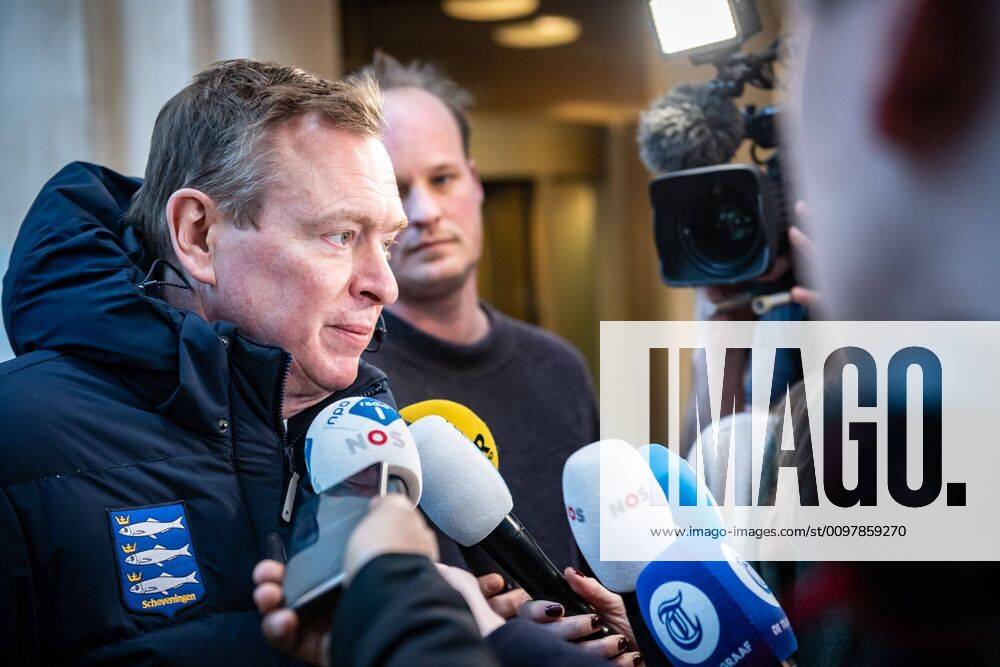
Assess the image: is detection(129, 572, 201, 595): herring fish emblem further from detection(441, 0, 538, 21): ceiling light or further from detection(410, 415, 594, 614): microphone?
detection(441, 0, 538, 21): ceiling light

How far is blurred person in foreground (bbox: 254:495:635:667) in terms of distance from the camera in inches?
A: 27.2

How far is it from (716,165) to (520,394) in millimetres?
657

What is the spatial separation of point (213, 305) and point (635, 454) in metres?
0.54

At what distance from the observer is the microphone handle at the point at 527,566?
1074 mm

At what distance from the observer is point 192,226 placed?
1.20m

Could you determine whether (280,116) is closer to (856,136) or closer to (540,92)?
(856,136)

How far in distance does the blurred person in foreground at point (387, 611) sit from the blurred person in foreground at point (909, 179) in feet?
1.45

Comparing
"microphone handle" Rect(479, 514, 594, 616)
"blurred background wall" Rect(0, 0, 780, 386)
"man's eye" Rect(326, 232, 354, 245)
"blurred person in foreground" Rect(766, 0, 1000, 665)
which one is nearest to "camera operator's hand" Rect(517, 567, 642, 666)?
"microphone handle" Rect(479, 514, 594, 616)

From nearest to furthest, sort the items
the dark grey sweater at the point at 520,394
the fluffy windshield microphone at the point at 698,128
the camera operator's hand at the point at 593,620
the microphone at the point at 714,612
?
the microphone at the point at 714,612
the camera operator's hand at the point at 593,620
the fluffy windshield microphone at the point at 698,128
the dark grey sweater at the point at 520,394

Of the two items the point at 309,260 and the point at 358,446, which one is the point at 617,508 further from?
the point at 309,260

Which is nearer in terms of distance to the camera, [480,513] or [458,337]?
[480,513]

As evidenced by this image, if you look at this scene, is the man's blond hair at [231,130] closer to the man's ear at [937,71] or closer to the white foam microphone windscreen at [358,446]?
the white foam microphone windscreen at [358,446]

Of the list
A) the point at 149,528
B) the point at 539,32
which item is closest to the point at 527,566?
the point at 149,528

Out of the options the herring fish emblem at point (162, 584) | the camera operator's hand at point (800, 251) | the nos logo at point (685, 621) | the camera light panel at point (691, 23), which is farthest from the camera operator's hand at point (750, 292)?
the herring fish emblem at point (162, 584)
